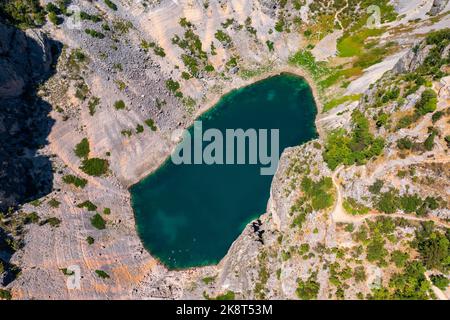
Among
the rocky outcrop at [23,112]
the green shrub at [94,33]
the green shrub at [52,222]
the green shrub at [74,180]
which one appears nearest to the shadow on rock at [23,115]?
the rocky outcrop at [23,112]

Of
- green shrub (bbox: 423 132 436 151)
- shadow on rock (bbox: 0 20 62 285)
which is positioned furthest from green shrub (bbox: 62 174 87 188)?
green shrub (bbox: 423 132 436 151)

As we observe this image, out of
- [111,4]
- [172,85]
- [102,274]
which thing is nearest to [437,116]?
[172,85]

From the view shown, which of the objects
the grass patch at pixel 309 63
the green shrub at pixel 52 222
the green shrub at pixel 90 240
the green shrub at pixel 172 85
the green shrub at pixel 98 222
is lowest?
the green shrub at pixel 90 240

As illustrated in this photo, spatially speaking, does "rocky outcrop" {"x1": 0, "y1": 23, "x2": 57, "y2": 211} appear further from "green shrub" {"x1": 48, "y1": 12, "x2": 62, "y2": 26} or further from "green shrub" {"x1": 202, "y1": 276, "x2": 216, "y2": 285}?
"green shrub" {"x1": 202, "y1": 276, "x2": 216, "y2": 285}

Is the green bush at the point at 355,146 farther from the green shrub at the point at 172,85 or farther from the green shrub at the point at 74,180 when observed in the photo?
the green shrub at the point at 74,180

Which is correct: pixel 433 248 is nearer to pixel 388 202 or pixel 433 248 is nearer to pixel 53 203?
pixel 388 202

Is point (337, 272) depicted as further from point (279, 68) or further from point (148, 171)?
point (279, 68)
